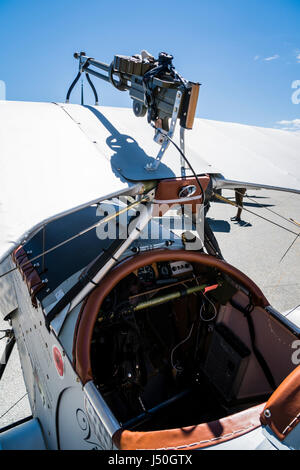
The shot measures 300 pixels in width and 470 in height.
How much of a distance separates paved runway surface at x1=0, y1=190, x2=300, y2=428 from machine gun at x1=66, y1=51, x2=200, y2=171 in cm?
144

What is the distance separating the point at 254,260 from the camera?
18.1 ft

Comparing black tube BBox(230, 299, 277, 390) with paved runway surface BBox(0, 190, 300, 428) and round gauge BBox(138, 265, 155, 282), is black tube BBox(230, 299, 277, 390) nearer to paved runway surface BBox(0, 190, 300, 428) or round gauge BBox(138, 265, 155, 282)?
round gauge BBox(138, 265, 155, 282)

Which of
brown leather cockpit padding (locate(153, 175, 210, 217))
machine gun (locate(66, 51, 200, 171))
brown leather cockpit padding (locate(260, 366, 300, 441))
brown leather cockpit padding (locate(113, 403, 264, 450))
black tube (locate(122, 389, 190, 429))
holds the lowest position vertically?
black tube (locate(122, 389, 190, 429))

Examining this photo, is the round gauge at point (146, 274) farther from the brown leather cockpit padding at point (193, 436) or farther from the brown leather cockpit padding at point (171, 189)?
the brown leather cockpit padding at point (193, 436)

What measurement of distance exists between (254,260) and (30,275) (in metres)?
4.47

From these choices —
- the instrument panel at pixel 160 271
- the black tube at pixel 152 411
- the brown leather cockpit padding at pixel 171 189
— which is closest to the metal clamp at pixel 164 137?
the brown leather cockpit padding at pixel 171 189

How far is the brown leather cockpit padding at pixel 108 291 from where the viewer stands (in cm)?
154

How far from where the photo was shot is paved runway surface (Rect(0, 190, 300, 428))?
109 inches

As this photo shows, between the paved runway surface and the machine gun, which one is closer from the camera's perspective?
the machine gun

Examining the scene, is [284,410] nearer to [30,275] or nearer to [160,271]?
[160,271]

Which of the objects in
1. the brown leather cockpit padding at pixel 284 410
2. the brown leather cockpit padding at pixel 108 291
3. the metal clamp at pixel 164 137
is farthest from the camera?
the brown leather cockpit padding at pixel 108 291

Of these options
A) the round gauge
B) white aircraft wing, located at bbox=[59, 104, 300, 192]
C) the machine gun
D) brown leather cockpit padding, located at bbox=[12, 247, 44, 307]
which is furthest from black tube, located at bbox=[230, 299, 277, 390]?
brown leather cockpit padding, located at bbox=[12, 247, 44, 307]

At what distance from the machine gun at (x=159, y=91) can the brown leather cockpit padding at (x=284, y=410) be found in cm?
118

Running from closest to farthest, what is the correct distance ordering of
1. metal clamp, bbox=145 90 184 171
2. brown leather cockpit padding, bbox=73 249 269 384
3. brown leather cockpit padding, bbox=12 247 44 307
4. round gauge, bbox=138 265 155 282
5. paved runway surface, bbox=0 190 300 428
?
metal clamp, bbox=145 90 184 171
brown leather cockpit padding, bbox=73 249 269 384
brown leather cockpit padding, bbox=12 247 44 307
round gauge, bbox=138 265 155 282
paved runway surface, bbox=0 190 300 428
